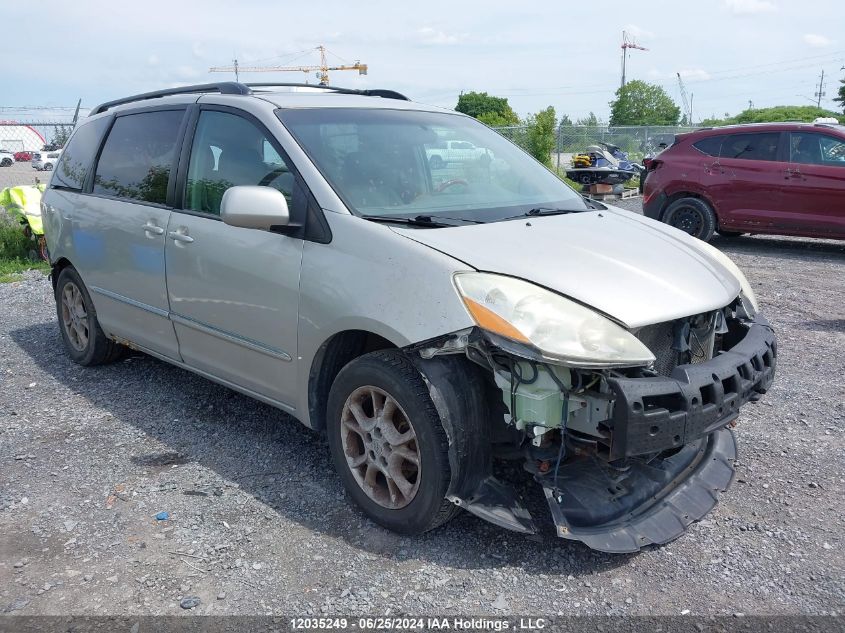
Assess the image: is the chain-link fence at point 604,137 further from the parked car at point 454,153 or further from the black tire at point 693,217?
the parked car at point 454,153

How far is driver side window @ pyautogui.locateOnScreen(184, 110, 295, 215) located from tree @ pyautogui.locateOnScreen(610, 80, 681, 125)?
253 ft

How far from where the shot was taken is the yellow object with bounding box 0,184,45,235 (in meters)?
10.2

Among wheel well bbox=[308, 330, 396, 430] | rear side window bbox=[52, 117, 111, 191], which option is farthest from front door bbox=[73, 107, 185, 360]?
wheel well bbox=[308, 330, 396, 430]

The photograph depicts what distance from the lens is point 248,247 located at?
374 centimetres

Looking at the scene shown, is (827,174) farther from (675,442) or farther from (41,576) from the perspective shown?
(41,576)

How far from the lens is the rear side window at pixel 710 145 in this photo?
35.2 ft

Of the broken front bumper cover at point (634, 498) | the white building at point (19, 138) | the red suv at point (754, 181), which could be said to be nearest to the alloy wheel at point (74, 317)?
the broken front bumper cover at point (634, 498)

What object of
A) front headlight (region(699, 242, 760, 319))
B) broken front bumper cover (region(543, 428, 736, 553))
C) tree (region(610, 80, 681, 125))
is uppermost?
tree (region(610, 80, 681, 125))

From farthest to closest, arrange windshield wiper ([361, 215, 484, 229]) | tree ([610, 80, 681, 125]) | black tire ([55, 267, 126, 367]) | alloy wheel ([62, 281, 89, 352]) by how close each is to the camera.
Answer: tree ([610, 80, 681, 125]), alloy wheel ([62, 281, 89, 352]), black tire ([55, 267, 126, 367]), windshield wiper ([361, 215, 484, 229])

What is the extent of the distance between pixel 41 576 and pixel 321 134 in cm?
232

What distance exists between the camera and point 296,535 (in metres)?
3.30

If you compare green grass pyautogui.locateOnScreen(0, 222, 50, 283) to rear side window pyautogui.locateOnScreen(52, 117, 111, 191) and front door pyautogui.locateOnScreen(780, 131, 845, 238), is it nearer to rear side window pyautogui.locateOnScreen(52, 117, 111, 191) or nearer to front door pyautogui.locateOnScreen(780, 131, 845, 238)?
rear side window pyautogui.locateOnScreen(52, 117, 111, 191)

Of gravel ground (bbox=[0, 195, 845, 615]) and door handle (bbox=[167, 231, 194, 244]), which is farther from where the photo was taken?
door handle (bbox=[167, 231, 194, 244])

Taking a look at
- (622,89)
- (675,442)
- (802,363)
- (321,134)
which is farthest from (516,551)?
(622,89)
